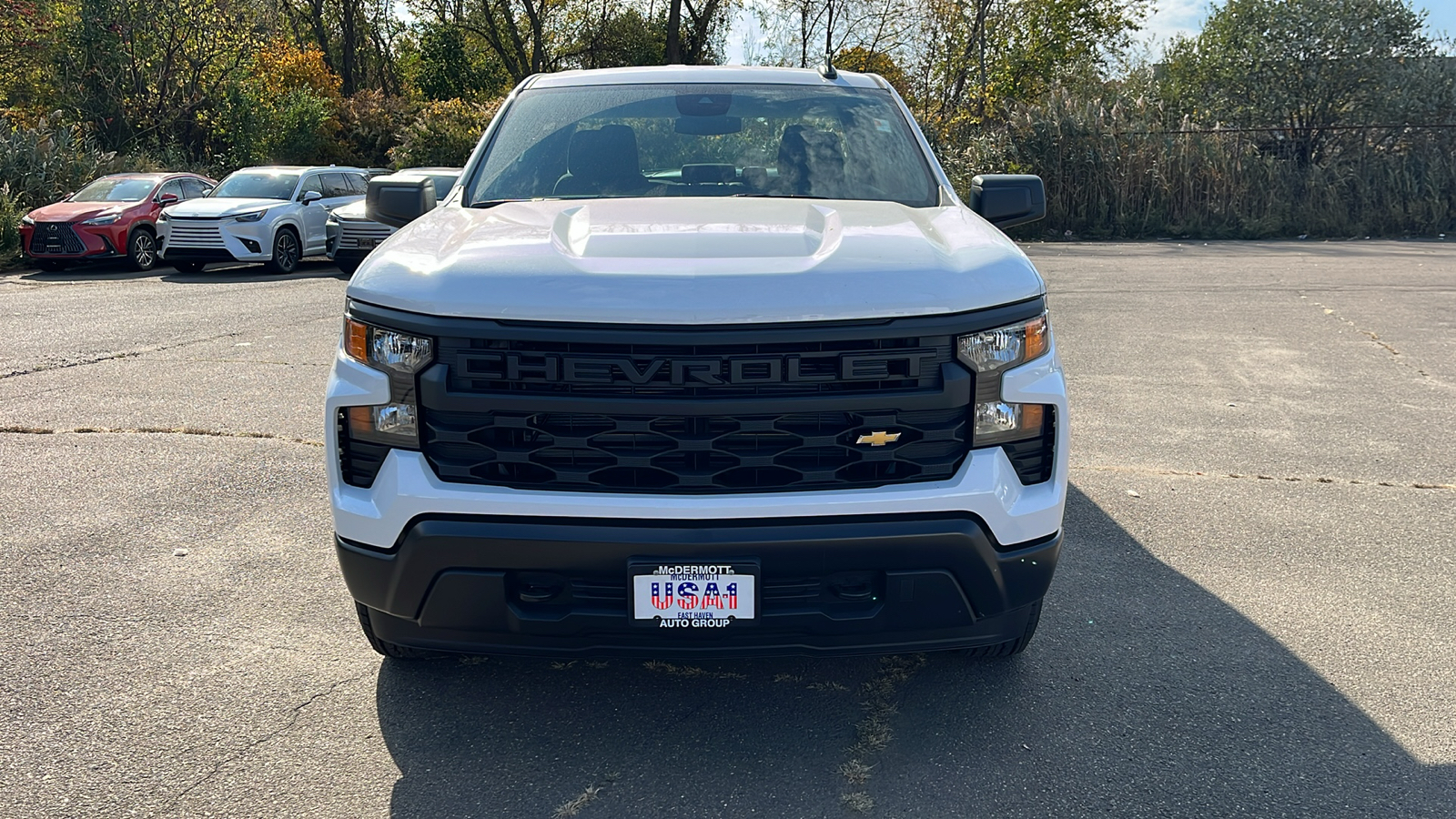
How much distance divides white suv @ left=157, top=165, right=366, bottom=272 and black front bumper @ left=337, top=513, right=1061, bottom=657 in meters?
14.2

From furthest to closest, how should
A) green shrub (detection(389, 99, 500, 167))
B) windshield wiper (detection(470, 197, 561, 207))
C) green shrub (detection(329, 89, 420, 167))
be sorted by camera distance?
green shrub (detection(329, 89, 420, 167)) → green shrub (detection(389, 99, 500, 167)) → windshield wiper (detection(470, 197, 561, 207))

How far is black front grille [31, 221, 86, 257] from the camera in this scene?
15.7 metres

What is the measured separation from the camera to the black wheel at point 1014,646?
3131 mm

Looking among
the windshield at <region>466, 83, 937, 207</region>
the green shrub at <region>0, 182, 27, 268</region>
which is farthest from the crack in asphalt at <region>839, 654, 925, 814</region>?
the green shrub at <region>0, 182, 27, 268</region>

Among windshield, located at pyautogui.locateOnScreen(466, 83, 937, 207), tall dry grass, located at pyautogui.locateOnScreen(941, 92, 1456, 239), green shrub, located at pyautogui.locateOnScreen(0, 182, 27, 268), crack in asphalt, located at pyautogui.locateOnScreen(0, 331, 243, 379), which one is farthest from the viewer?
tall dry grass, located at pyautogui.locateOnScreen(941, 92, 1456, 239)

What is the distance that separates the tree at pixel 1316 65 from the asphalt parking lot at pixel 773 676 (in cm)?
1730

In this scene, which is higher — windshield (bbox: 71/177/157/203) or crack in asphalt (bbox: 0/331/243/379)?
windshield (bbox: 71/177/157/203)

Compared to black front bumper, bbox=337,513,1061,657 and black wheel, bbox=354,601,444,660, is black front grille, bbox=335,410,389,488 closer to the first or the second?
black front bumper, bbox=337,513,1061,657

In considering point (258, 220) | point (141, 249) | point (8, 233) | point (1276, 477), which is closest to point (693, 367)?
point (1276, 477)

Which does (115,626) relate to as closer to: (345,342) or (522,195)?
(345,342)

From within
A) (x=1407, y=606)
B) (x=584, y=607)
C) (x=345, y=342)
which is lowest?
(x=1407, y=606)

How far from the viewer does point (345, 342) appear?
115 inches

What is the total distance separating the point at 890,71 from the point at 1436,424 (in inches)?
1271

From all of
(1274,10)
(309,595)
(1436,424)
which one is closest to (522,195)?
(309,595)
